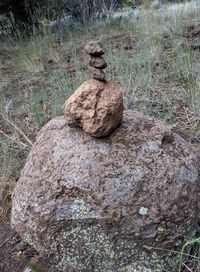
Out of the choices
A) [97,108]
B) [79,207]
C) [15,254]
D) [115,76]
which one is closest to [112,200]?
[79,207]

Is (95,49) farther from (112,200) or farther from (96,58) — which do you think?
(112,200)

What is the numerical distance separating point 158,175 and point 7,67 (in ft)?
13.8

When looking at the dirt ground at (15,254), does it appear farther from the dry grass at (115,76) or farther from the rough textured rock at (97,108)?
the rough textured rock at (97,108)

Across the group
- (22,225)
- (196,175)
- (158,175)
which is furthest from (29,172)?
(196,175)

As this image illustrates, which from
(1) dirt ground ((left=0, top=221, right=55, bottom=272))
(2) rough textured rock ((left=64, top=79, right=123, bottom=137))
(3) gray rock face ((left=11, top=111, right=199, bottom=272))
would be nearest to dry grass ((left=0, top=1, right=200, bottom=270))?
(1) dirt ground ((left=0, top=221, right=55, bottom=272))

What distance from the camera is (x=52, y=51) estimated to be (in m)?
5.66

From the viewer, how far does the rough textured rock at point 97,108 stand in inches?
Result: 78.9

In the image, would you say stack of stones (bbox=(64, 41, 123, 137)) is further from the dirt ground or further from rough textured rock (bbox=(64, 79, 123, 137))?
the dirt ground

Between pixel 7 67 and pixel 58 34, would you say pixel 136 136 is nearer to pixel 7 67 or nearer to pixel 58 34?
pixel 7 67

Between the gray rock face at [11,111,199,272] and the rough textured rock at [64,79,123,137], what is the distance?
0.06 metres

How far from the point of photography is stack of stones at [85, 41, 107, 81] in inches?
78.6

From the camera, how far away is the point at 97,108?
2023 millimetres

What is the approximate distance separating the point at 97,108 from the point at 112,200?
1.38 ft

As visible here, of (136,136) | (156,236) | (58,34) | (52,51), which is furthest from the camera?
(58,34)
